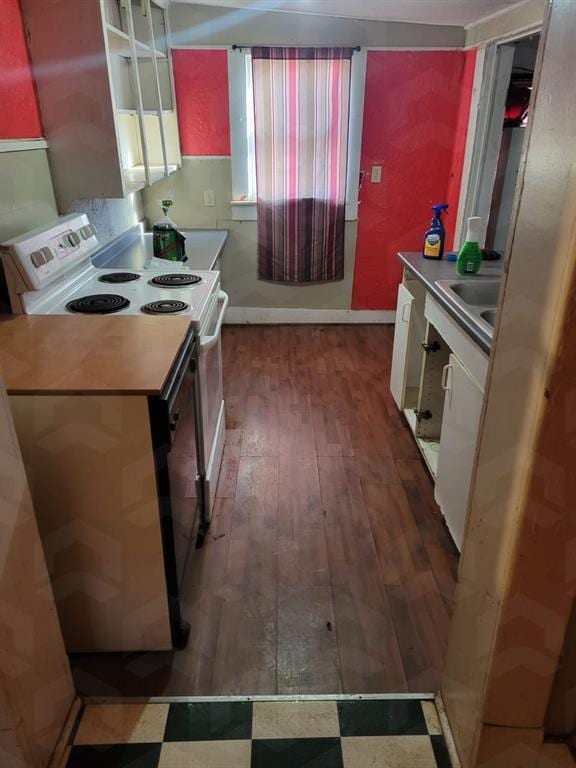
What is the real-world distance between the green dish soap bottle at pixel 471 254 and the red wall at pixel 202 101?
84.5 inches

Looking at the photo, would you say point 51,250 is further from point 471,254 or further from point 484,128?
point 484,128

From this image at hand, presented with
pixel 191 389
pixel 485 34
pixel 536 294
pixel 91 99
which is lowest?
pixel 191 389

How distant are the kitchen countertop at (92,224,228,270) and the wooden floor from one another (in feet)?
2.63

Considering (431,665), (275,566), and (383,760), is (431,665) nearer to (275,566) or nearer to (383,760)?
(383,760)

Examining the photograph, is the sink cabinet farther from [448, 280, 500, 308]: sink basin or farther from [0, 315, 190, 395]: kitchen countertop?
[0, 315, 190, 395]: kitchen countertop

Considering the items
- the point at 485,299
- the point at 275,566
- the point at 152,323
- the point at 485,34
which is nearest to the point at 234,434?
the point at 275,566

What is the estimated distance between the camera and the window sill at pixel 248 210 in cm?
401

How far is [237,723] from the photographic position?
142 centimetres

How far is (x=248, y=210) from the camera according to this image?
403 centimetres

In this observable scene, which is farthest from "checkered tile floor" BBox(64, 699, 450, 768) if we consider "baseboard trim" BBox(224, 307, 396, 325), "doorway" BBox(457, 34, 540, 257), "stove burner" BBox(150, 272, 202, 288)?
"baseboard trim" BBox(224, 307, 396, 325)

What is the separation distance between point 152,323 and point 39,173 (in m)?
0.87

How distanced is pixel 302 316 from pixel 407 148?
1428 millimetres

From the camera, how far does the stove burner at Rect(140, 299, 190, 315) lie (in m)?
1.92

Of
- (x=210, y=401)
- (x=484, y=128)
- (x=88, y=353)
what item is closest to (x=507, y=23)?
(x=484, y=128)
